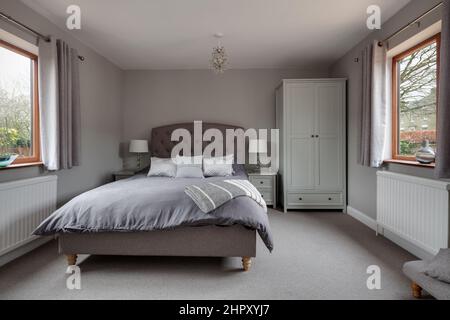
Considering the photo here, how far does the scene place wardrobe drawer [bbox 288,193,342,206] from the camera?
426 cm

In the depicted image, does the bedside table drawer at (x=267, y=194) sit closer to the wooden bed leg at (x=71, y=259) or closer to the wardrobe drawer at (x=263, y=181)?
the wardrobe drawer at (x=263, y=181)

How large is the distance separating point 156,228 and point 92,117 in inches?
98.6

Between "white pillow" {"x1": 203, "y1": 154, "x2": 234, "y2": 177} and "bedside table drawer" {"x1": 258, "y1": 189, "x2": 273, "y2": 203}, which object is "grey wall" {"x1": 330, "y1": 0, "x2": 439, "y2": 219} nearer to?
"bedside table drawer" {"x1": 258, "y1": 189, "x2": 273, "y2": 203}

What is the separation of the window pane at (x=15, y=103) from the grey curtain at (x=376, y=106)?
382cm

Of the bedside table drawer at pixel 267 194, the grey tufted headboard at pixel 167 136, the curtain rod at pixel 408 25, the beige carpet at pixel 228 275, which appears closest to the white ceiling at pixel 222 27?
the curtain rod at pixel 408 25

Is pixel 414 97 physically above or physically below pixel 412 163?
above

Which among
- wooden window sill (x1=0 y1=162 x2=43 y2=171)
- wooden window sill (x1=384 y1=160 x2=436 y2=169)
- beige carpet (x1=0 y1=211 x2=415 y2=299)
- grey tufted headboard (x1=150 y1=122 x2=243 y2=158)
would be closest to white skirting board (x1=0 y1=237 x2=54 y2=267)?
beige carpet (x1=0 y1=211 x2=415 y2=299)

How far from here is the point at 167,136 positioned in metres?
4.82

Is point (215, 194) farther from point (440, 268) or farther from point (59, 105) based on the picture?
point (59, 105)

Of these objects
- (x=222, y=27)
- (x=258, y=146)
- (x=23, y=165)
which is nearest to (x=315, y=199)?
(x=258, y=146)

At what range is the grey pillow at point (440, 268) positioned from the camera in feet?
5.47
